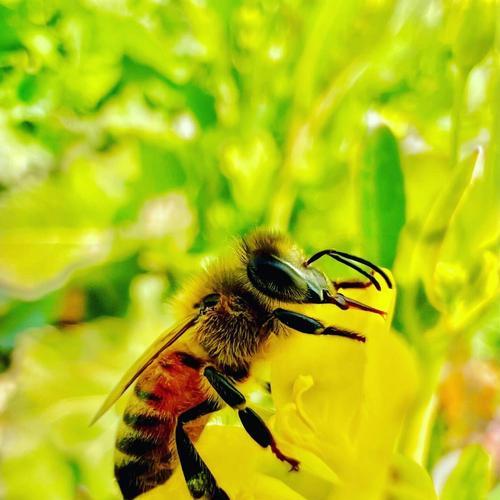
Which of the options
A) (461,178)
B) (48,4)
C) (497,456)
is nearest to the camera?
(461,178)

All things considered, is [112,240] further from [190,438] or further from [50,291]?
[190,438]

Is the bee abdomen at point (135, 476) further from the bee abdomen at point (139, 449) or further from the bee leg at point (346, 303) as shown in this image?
the bee leg at point (346, 303)

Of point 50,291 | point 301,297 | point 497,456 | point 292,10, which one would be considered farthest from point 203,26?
point 497,456

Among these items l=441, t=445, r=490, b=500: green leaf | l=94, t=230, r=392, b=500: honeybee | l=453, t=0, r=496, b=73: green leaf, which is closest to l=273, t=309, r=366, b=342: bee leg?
l=94, t=230, r=392, b=500: honeybee

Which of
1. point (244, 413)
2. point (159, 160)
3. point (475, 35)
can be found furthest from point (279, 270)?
point (159, 160)

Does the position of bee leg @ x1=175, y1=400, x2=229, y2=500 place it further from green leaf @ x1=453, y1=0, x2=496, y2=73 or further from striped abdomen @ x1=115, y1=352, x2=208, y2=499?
green leaf @ x1=453, y1=0, x2=496, y2=73

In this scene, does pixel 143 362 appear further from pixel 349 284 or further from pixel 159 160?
pixel 159 160
